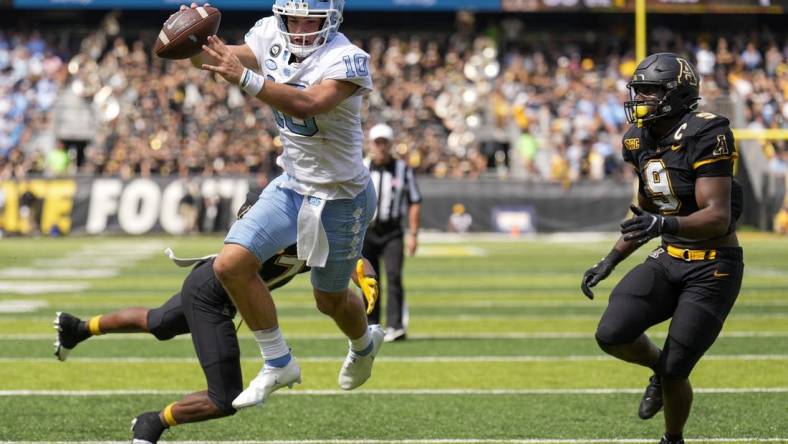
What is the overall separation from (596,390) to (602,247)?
530 inches

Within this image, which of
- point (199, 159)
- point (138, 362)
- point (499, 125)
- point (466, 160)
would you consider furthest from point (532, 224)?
point (138, 362)

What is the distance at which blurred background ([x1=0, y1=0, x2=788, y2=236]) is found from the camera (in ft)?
78.8

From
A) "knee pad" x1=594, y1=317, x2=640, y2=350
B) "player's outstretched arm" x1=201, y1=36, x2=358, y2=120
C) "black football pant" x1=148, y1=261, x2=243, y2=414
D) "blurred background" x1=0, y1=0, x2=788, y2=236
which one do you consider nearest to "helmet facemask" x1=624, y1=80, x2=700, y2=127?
"knee pad" x1=594, y1=317, x2=640, y2=350

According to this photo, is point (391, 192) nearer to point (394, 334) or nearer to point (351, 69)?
point (394, 334)

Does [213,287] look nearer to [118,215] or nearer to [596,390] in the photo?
[596,390]

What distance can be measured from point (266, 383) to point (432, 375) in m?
3.08

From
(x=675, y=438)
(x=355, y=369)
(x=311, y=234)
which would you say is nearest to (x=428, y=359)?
(x=355, y=369)

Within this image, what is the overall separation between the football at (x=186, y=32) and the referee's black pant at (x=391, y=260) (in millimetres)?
4813

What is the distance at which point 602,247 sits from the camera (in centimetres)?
2059

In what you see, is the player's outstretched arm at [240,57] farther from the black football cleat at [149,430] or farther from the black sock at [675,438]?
the black sock at [675,438]

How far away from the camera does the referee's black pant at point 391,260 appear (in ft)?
31.9

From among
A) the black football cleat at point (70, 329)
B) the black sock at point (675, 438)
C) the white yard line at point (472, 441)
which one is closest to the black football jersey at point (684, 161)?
the black sock at point (675, 438)

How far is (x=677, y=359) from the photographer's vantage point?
17.0 ft

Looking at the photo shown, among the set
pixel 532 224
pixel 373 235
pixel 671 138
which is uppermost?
pixel 671 138
